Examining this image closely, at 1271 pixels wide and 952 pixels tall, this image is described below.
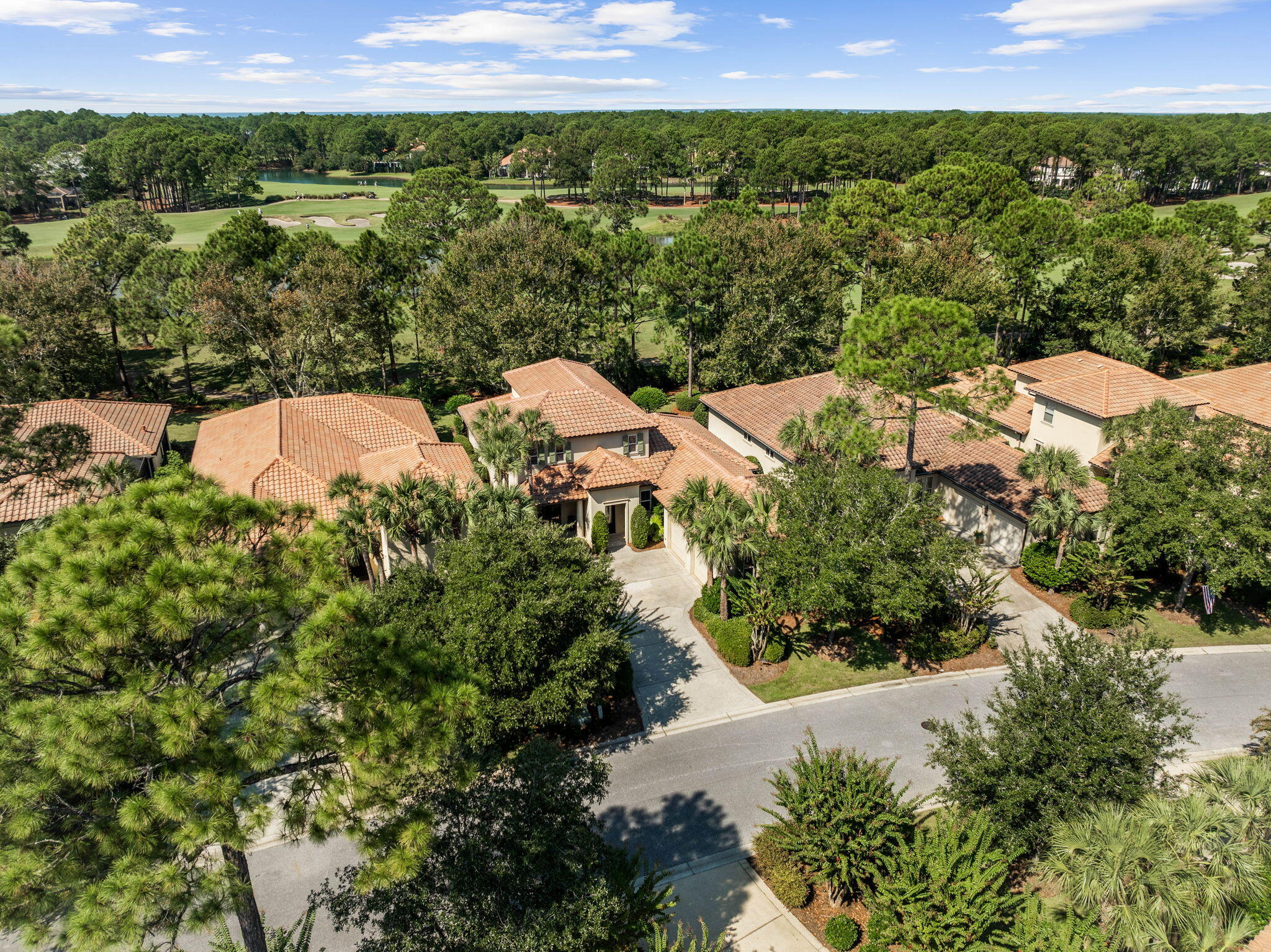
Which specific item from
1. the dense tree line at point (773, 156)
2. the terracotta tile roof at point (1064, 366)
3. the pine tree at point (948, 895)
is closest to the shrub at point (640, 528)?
the pine tree at point (948, 895)

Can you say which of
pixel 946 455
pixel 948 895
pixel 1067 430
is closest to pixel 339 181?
pixel 946 455

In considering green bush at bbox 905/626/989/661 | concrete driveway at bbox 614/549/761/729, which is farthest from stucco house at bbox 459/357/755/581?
green bush at bbox 905/626/989/661

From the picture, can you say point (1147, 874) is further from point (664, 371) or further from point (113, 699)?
point (664, 371)

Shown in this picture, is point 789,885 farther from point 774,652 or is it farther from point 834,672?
point 834,672

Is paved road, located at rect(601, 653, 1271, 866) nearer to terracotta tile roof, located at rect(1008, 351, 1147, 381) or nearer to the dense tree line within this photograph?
terracotta tile roof, located at rect(1008, 351, 1147, 381)

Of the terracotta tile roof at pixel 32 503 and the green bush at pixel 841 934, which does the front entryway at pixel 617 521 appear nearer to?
the green bush at pixel 841 934

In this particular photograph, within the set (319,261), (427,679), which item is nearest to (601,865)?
(427,679)
